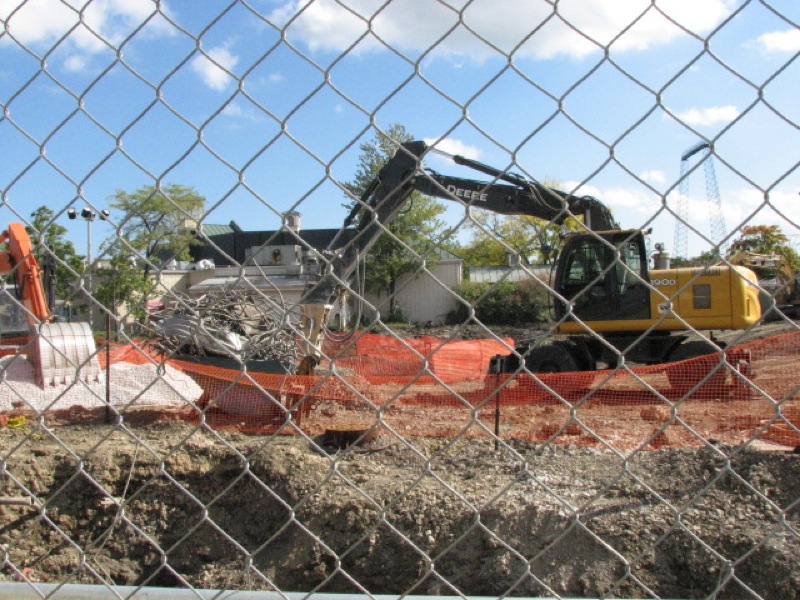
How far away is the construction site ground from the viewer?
14.3 feet

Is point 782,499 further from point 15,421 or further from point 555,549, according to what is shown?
point 15,421

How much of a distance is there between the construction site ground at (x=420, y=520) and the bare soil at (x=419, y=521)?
1 centimetres

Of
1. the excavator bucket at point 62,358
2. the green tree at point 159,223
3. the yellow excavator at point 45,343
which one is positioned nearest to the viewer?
the green tree at point 159,223

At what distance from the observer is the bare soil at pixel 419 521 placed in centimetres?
436

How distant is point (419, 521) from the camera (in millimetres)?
4973

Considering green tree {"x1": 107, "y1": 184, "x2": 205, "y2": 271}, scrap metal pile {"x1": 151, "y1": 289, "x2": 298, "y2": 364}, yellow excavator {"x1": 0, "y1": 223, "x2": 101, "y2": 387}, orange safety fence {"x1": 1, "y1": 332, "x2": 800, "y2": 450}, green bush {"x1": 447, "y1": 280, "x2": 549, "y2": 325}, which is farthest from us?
green bush {"x1": 447, "y1": 280, "x2": 549, "y2": 325}

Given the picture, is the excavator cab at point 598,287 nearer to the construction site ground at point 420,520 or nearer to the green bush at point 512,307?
the construction site ground at point 420,520

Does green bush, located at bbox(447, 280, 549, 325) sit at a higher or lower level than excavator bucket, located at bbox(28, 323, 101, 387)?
higher

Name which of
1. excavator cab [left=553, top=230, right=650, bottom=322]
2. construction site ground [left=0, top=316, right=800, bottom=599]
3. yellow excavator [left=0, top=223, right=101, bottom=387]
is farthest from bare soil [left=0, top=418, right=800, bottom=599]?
excavator cab [left=553, top=230, right=650, bottom=322]

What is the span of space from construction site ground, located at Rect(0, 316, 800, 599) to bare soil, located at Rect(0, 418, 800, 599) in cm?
1

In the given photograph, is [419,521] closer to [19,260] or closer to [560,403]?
[560,403]

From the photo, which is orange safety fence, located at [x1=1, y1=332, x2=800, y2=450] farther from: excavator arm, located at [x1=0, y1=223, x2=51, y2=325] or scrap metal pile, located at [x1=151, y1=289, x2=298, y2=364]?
excavator arm, located at [x1=0, y1=223, x2=51, y2=325]

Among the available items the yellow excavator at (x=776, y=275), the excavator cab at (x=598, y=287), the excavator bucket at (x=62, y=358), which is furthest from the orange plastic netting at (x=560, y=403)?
the excavator cab at (x=598, y=287)

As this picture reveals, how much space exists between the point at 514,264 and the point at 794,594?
3.48m
